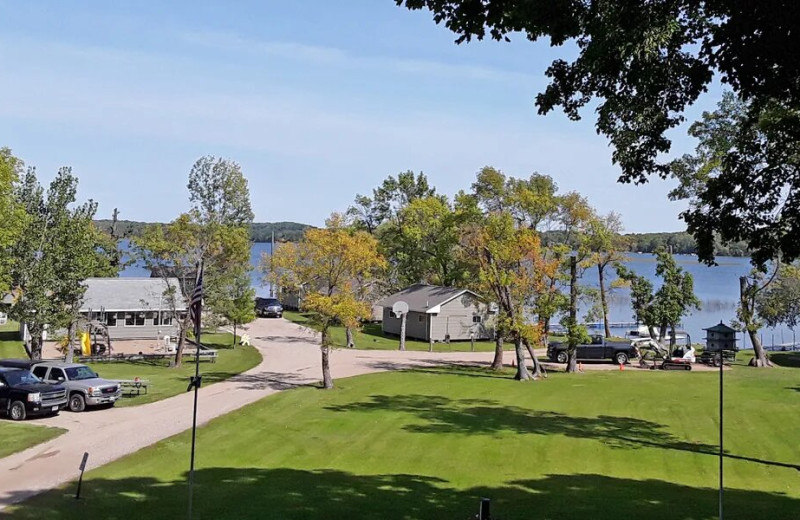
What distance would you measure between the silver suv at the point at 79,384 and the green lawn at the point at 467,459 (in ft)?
16.7

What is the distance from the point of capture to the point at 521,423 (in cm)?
2423

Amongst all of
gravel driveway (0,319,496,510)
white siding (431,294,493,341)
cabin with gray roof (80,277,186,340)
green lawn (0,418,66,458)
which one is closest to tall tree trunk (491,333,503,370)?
gravel driveway (0,319,496,510)

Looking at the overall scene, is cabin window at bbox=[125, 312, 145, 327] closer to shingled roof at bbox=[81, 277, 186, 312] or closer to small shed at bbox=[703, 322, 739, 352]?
shingled roof at bbox=[81, 277, 186, 312]

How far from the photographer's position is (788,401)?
95.5 feet

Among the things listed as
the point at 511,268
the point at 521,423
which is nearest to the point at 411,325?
the point at 511,268

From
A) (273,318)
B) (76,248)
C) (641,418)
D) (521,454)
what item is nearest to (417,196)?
(273,318)

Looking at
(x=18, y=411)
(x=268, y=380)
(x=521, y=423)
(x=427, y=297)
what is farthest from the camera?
(x=427, y=297)

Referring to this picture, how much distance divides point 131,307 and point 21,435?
29787mm

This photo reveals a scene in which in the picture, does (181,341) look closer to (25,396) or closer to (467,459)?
(25,396)

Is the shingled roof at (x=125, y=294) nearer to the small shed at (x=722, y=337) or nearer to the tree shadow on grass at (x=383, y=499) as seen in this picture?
the small shed at (x=722, y=337)

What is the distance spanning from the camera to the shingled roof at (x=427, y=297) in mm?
54375

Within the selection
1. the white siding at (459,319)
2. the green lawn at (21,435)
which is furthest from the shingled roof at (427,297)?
the green lawn at (21,435)

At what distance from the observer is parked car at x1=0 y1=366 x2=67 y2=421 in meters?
23.8

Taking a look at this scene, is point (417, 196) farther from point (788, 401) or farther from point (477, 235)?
point (788, 401)
